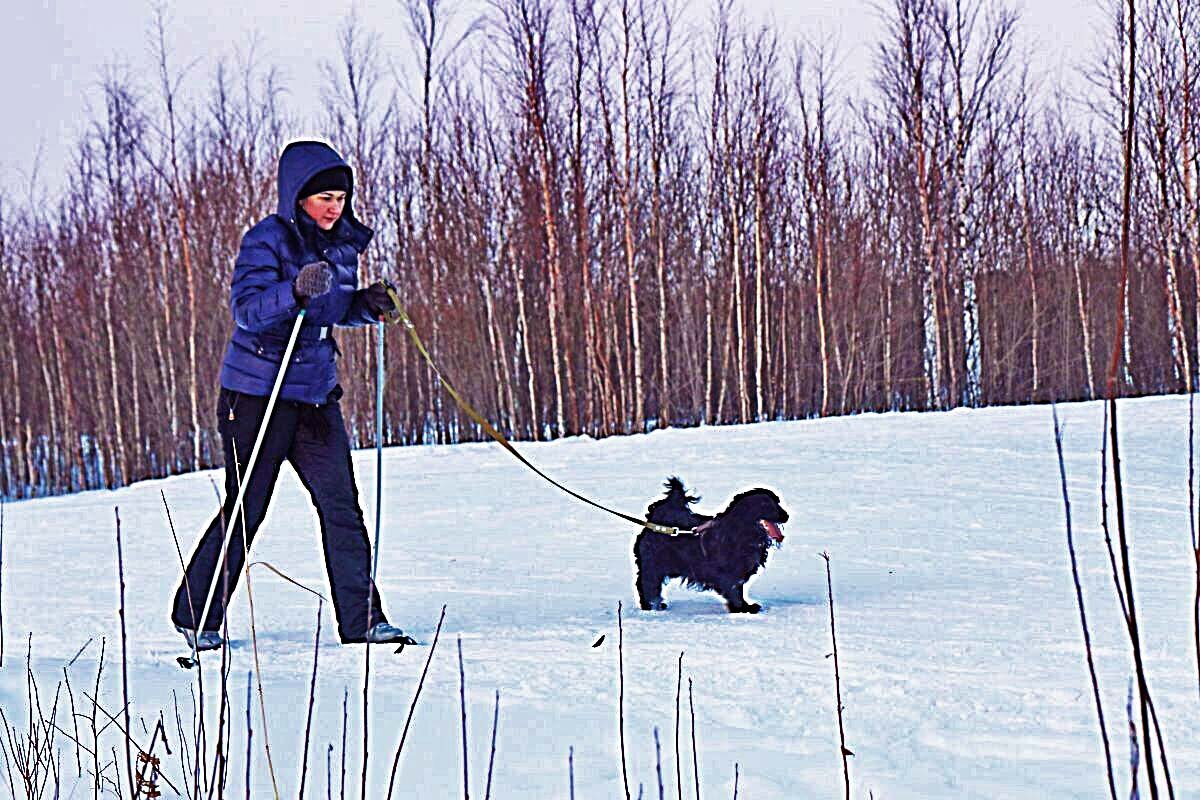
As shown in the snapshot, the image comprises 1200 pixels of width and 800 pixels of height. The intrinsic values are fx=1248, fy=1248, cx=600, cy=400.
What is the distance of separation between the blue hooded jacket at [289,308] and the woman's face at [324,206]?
0.02 m

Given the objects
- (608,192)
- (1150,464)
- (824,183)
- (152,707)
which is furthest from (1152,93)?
(152,707)

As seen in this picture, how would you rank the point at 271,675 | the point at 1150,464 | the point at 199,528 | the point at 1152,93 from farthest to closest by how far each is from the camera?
the point at 1152,93 → the point at 1150,464 → the point at 199,528 → the point at 271,675

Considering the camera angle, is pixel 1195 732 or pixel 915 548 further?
pixel 915 548

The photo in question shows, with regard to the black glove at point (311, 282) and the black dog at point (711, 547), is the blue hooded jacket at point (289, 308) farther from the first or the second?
the black dog at point (711, 547)

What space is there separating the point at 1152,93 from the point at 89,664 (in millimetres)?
17230

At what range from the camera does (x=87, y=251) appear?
73.9 ft

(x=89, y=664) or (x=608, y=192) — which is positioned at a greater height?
(x=608, y=192)

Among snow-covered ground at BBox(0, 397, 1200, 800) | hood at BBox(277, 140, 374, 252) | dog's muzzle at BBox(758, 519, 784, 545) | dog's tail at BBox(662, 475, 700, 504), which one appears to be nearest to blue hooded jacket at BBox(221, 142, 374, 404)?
hood at BBox(277, 140, 374, 252)

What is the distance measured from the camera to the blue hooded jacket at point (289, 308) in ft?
14.0

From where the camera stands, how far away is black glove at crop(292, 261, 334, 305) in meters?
4.14

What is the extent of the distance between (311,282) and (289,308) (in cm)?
12

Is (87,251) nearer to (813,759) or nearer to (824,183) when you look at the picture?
(824,183)

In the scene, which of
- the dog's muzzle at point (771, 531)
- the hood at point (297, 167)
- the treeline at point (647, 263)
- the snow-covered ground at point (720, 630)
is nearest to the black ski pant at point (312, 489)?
the snow-covered ground at point (720, 630)

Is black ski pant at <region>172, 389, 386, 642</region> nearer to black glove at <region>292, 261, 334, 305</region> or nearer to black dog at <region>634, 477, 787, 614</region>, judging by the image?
black glove at <region>292, 261, 334, 305</region>
